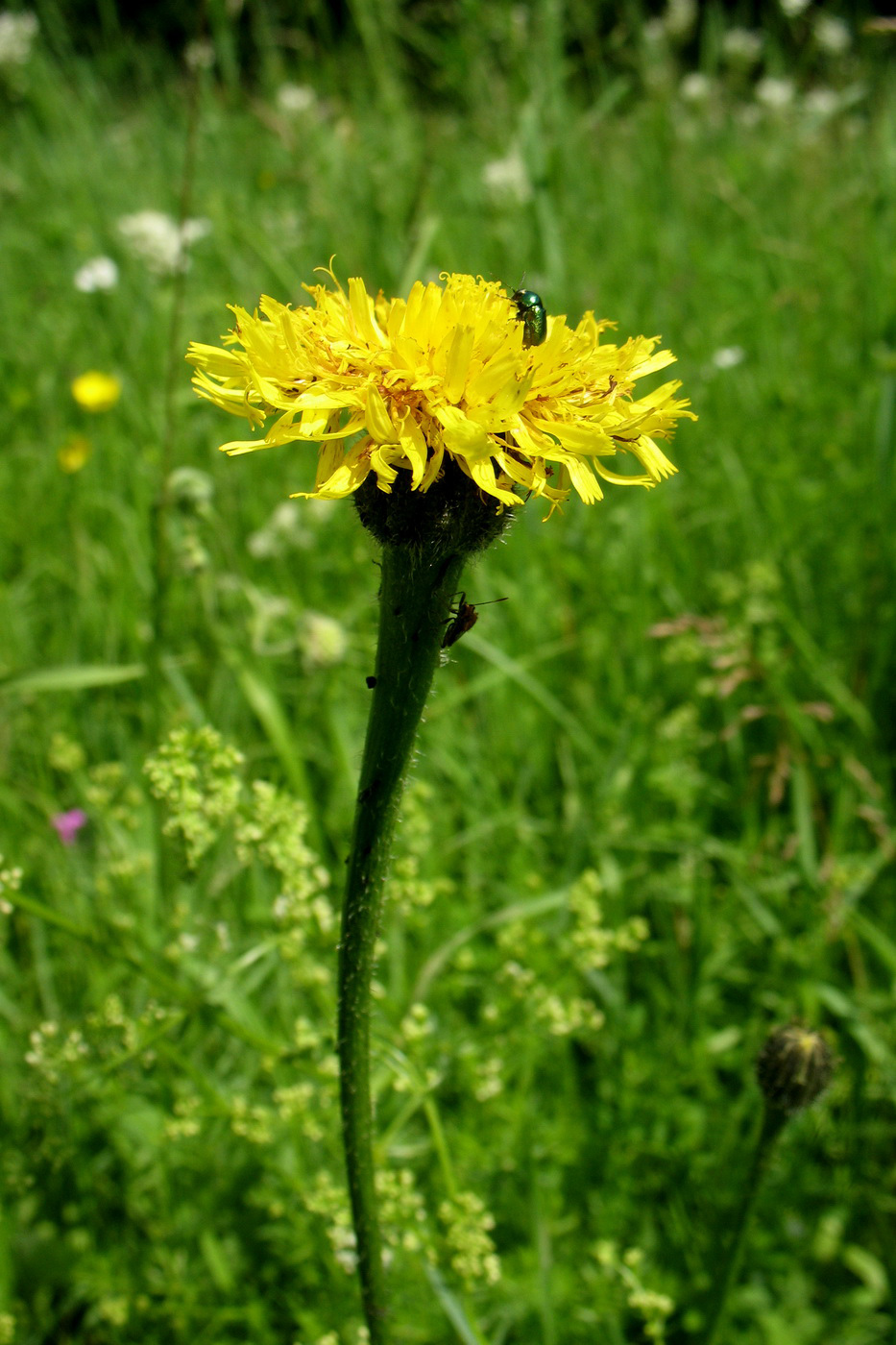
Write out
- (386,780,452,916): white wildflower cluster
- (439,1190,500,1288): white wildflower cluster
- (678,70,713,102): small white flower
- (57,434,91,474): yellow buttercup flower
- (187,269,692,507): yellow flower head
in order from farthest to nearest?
(678,70,713,102): small white flower, (57,434,91,474): yellow buttercup flower, (386,780,452,916): white wildflower cluster, (439,1190,500,1288): white wildflower cluster, (187,269,692,507): yellow flower head

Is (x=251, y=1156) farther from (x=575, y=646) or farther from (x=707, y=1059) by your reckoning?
(x=575, y=646)

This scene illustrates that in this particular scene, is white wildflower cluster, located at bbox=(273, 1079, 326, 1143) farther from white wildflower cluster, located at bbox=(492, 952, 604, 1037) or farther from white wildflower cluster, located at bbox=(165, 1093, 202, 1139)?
white wildflower cluster, located at bbox=(492, 952, 604, 1037)

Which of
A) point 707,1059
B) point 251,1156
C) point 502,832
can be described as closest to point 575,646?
point 502,832

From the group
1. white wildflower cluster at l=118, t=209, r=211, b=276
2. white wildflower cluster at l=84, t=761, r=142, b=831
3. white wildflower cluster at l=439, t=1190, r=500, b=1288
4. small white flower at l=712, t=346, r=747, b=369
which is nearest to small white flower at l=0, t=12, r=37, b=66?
white wildflower cluster at l=118, t=209, r=211, b=276

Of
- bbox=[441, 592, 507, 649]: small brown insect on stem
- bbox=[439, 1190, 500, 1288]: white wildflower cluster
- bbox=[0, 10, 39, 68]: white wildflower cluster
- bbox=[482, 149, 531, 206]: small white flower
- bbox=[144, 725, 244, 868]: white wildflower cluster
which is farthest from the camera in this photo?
bbox=[0, 10, 39, 68]: white wildflower cluster

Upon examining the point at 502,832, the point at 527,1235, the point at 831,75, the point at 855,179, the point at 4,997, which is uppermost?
the point at 831,75

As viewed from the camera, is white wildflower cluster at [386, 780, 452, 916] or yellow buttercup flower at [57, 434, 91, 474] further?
yellow buttercup flower at [57, 434, 91, 474]

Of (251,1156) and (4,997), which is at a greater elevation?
(4,997)

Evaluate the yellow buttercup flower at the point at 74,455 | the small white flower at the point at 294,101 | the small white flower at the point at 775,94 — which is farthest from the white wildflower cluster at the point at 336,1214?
the small white flower at the point at 775,94
